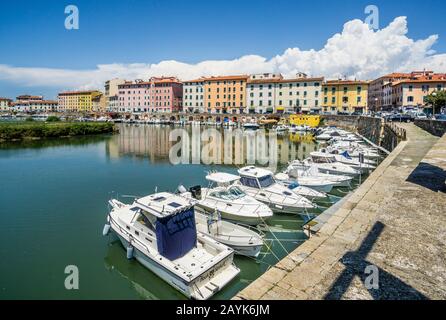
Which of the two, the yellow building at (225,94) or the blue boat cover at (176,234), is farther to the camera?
the yellow building at (225,94)

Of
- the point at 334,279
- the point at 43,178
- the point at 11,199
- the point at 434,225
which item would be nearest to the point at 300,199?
the point at 434,225

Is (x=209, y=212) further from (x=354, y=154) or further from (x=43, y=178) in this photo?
(x=354, y=154)

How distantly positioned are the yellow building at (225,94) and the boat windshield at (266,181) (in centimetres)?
8682

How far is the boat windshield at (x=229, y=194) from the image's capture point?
49.7 feet

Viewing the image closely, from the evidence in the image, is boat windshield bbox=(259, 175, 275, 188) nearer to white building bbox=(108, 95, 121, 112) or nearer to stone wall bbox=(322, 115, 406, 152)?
stone wall bbox=(322, 115, 406, 152)

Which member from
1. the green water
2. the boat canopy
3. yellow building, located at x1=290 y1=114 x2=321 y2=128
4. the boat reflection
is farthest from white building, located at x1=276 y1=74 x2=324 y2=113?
the boat reflection

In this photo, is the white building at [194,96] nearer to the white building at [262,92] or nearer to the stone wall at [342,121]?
the white building at [262,92]

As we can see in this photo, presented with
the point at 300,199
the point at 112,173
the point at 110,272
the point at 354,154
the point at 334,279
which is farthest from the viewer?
the point at 354,154

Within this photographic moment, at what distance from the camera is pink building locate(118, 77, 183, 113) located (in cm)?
12325

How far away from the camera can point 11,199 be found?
65.0ft

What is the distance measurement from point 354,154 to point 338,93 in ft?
209

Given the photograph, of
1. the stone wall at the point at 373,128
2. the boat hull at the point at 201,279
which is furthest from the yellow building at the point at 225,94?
the boat hull at the point at 201,279

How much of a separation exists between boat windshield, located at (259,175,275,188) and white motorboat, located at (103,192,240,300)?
703cm
